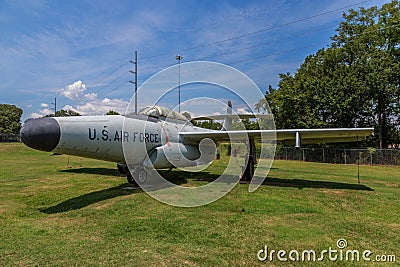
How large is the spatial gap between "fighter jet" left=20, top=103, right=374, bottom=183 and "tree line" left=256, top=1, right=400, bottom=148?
2139 cm

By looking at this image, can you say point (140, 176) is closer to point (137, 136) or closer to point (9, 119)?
point (137, 136)

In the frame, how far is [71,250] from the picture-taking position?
4480mm

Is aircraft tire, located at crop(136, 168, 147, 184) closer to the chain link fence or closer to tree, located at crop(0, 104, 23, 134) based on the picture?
the chain link fence

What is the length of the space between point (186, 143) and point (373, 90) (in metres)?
28.6

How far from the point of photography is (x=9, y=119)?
8319 cm

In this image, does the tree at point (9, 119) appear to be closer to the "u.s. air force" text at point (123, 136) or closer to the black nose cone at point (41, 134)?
the "u.s. air force" text at point (123, 136)

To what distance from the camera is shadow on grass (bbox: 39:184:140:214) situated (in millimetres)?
7199

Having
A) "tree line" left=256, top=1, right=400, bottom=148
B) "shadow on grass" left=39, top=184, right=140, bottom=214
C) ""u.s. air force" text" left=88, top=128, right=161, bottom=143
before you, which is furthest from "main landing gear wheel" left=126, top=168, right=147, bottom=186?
"tree line" left=256, top=1, right=400, bottom=148

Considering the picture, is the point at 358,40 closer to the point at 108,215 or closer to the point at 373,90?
the point at 373,90

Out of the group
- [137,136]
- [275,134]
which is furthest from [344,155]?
[137,136]

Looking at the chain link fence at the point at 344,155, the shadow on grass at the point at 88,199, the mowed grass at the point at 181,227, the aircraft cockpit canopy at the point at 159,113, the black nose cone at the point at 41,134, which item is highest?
the aircraft cockpit canopy at the point at 159,113

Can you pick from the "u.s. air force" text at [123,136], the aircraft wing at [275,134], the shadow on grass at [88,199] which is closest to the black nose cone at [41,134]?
the "u.s. air force" text at [123,136]

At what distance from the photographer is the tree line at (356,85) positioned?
1225 inches

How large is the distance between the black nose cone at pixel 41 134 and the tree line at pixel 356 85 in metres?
30.4
